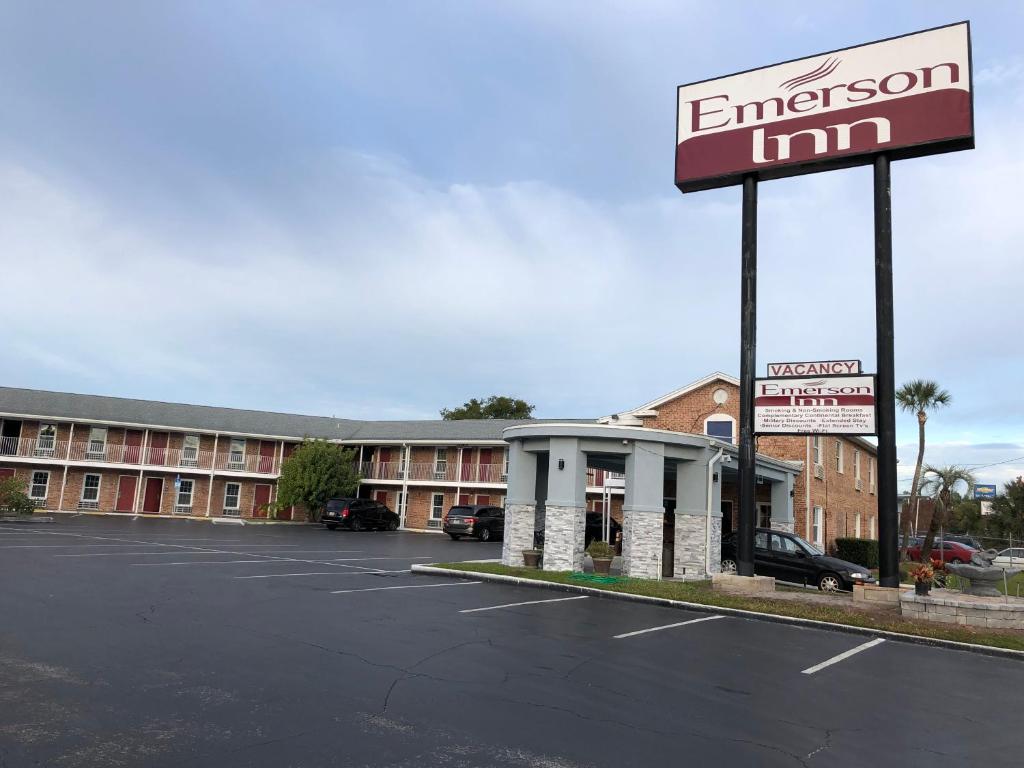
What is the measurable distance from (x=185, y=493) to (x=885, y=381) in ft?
121

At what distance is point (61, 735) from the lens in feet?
16.6

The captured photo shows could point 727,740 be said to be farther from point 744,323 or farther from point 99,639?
point 744,323

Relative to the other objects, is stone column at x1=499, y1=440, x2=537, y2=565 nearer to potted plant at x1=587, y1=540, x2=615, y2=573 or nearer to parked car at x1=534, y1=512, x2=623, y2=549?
potted plant at x1=587, y1=540, x2=615, y2=573

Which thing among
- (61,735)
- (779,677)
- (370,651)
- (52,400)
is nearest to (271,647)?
(370,651)

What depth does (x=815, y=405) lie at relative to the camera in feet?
51.5

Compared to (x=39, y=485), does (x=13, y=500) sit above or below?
below

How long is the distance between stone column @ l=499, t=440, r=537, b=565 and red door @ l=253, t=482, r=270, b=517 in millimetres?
26951

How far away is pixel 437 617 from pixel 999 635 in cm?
882

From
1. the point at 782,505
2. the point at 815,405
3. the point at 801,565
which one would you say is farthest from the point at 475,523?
the point at 815,405

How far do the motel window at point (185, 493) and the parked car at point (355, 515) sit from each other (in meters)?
9.61

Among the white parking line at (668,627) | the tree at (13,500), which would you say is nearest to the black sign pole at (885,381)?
the white parking line at (668,627)

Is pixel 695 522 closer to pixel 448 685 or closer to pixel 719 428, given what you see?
pixel 719 428

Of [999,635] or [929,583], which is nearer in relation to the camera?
[999,635]

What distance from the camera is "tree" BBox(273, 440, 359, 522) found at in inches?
1522
